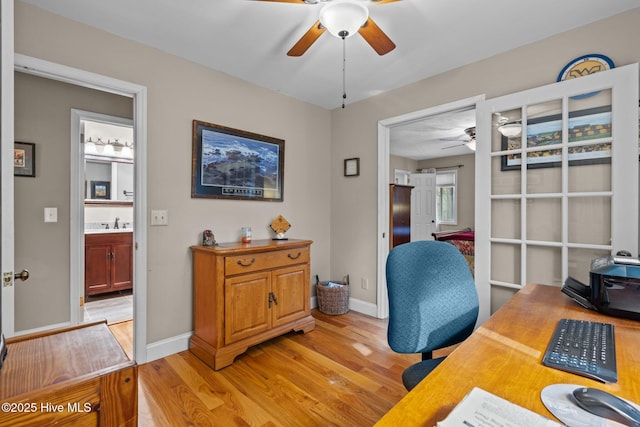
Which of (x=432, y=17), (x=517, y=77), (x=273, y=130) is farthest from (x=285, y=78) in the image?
(x=517, y=77)

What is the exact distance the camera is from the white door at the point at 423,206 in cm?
663

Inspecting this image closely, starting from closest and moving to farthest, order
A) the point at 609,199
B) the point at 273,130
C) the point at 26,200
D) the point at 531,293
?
the point at 531,293, the point at 609,199, the point at 26,200, the point at 273,130

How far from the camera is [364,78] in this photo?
2.80m

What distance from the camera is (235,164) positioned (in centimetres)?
279

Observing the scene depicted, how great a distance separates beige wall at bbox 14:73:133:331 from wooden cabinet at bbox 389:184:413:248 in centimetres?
381

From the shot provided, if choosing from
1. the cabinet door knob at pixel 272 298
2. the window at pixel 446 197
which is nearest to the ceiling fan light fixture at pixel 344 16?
the cabinet door knob at pixel 272 298

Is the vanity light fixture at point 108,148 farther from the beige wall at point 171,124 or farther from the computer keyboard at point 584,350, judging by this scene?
the computer keyboard at point 584,350

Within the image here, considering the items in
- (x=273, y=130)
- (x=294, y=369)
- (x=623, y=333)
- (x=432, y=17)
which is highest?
(x=432, y=17)

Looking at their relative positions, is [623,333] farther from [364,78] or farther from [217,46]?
[217,46]

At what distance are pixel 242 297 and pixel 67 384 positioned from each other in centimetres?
161

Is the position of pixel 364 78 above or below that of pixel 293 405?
above

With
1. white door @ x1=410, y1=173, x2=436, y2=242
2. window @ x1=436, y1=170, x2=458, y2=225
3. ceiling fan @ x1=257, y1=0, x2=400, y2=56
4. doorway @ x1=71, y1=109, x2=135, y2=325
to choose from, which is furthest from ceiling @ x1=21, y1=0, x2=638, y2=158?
window @ x1=436, y1=170, x2=458, y2=225

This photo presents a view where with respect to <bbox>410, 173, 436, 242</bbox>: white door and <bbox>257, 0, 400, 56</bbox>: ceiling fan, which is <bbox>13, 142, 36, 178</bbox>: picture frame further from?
<bbox>410, 173, 436, 242</bbox>: white door

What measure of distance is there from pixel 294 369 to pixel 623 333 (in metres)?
1.83
